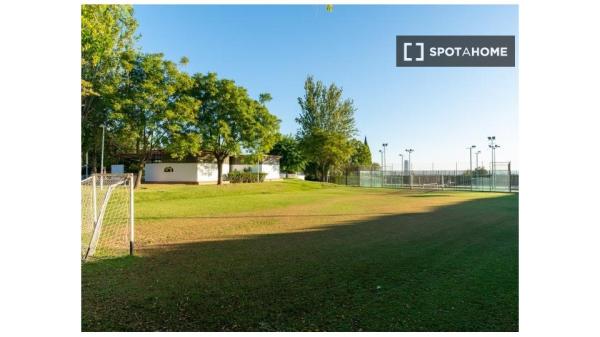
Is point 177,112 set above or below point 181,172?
above

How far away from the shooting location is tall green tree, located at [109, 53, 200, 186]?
57.7ft

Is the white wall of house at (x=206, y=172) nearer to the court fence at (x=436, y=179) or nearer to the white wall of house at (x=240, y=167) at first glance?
the white wall of house at (x=240, y=167)

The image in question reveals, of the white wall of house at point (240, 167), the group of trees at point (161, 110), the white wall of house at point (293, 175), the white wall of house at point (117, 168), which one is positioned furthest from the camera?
the white wall of house at point (293, 175)

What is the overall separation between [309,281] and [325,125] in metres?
19.6

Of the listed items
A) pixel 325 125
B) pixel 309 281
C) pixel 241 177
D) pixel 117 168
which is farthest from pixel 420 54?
pixel 241 177

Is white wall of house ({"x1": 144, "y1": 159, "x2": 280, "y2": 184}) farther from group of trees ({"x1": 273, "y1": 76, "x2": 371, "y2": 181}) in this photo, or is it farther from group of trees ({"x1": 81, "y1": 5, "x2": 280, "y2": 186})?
group of trees ({"x1": 273, "y1": 76, "x2": 371, "y2": 181})

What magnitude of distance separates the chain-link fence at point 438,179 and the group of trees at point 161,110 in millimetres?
7383

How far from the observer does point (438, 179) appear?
24.5 meters

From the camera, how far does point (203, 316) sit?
3.14 m

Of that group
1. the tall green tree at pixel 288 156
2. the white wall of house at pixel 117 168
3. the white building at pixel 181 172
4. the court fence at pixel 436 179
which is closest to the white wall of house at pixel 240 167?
the white building at pixel 181 172

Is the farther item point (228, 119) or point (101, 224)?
point (228, 119)

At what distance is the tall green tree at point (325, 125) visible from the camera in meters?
17.5

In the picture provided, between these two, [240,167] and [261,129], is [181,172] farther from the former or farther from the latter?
[261,129]
